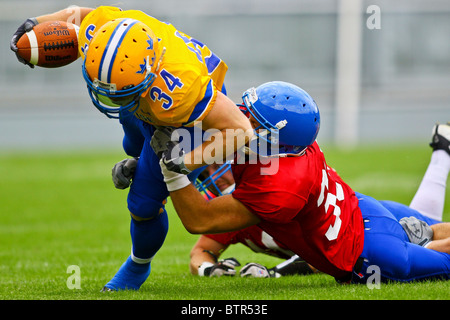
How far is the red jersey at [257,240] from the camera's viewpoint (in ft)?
15.7

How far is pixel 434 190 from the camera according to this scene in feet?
16.5

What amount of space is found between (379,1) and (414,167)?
10.3 metres

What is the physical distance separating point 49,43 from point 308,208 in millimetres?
1766

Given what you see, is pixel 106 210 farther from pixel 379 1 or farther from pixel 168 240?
pixel 379 1

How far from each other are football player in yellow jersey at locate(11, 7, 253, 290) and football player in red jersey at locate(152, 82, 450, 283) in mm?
223

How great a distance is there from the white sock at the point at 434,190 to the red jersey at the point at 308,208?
3.29 feet

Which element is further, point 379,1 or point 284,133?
point 379,1

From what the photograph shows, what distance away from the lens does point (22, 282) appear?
4.50 metres

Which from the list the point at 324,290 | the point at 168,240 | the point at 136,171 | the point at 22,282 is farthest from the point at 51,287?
the point at 168,240

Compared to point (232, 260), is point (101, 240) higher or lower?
lower

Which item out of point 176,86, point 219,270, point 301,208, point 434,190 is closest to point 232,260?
point 219,270

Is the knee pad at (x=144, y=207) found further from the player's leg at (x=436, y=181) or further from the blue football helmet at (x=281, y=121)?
→ the player's leg at (x=436, y=181)

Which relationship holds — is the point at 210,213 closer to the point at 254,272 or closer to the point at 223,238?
the point at 254,272

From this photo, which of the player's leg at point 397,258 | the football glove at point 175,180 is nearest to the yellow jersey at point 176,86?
the football glove at point 175,180
